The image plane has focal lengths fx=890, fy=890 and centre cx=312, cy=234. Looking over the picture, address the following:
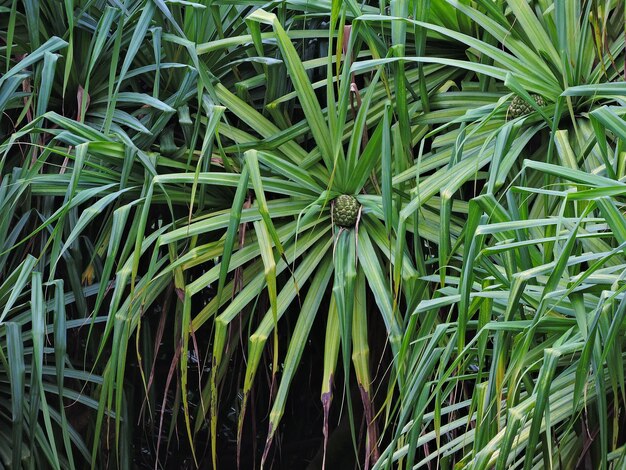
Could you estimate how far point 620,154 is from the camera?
1.24 m

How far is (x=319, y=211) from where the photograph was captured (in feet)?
5.19

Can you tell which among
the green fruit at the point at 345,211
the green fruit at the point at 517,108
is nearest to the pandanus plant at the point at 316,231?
the green fruit at the point at 345,211

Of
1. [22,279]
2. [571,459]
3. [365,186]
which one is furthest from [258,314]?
[571,459]

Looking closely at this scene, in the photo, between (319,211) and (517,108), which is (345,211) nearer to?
(319,211)

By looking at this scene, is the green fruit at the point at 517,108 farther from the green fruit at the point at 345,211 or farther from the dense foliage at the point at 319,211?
the green fruit at the point at 345,211

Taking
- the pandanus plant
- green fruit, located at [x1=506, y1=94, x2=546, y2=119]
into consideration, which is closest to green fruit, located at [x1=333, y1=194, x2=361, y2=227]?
the pandanus plant

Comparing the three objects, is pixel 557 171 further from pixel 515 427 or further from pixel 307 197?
pixel 307 197

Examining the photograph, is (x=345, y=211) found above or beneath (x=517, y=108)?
beneath

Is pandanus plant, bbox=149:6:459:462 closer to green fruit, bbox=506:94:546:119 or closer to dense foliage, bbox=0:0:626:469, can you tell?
dense foliage, bbox=0:0:626:469

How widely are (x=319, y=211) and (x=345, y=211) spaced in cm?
5

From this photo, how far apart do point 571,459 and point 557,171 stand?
1.34 feet

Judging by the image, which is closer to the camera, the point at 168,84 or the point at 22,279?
the point at 22,279

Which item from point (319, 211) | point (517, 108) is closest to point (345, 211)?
point (319, 211)

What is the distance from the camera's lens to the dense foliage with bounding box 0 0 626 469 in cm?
121
